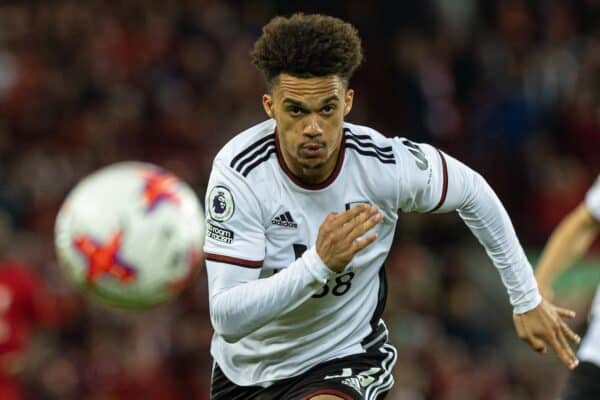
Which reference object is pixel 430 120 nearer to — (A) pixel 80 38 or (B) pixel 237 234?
(A) pixel 80 38

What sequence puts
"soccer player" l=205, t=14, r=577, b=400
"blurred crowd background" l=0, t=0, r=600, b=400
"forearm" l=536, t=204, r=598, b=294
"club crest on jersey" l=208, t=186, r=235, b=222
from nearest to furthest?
"soccer player" l=205, t=14, r=577, b=400, "club crest on jersey" l=208, t=186, r=235, b=222, "forearm" l=536, t=204, r=598, b=294, "blurred crowd background" l=0, t=0, r=600, b=400

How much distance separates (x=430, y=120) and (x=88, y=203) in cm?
626

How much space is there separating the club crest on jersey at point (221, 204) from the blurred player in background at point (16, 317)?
5421 millimetres

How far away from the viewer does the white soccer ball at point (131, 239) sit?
18.5 feet

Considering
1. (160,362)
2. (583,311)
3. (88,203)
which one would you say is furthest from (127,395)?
(88,203)

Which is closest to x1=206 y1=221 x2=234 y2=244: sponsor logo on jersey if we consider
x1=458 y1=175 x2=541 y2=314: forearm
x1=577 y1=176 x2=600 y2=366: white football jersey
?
x1=458 y1=175 x2=541 y2=314: forearm

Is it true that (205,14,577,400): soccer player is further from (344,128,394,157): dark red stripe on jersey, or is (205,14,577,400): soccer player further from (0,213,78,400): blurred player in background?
(0,213,78,400): blurred player in background

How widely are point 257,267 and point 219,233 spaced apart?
0.18 metres

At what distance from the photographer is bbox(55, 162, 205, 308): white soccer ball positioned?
5.65 m

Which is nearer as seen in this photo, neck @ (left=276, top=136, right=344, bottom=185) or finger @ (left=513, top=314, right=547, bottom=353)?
neck @ (left=276, top=136, right=344, bottom=185)

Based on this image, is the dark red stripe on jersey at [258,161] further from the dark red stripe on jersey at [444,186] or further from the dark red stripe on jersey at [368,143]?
the dark red stripe on jersey at [444,186]

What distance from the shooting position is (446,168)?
468cm

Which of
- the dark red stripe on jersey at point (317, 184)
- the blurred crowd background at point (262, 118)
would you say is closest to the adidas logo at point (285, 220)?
the dark red stripe on jersey at point (317, 184)

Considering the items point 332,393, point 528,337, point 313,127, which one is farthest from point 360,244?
point 528,337
